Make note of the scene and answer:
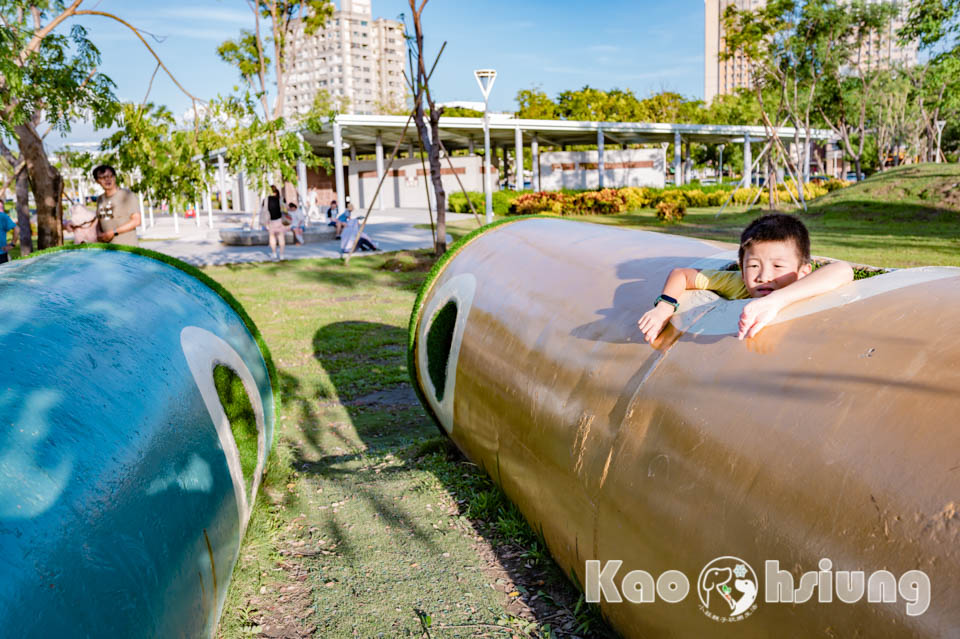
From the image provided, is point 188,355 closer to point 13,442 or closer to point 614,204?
point 13,442

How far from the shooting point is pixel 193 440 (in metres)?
2.75

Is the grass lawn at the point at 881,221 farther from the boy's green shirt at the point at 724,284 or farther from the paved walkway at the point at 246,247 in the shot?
the boy's green shirt at the point at 724,284

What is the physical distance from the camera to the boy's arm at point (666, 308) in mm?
2436

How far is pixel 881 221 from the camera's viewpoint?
2061cm

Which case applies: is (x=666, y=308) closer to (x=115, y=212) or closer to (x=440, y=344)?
(x=440, y=344)

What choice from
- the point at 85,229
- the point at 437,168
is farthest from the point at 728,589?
the point at 437,168

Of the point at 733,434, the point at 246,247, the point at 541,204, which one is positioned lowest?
the point at 733,434

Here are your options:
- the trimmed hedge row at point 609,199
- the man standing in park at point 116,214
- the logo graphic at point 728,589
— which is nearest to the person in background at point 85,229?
the man standing in park at point 116,214

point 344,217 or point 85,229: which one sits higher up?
point 344,217

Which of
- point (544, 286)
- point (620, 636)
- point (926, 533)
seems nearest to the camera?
point (926, 533)

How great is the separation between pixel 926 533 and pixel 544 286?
83.0 inches

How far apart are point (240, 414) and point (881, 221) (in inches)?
843

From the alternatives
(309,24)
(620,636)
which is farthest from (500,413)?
(309,24)

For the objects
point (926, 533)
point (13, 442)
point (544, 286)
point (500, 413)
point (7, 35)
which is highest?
point (7, 35)
